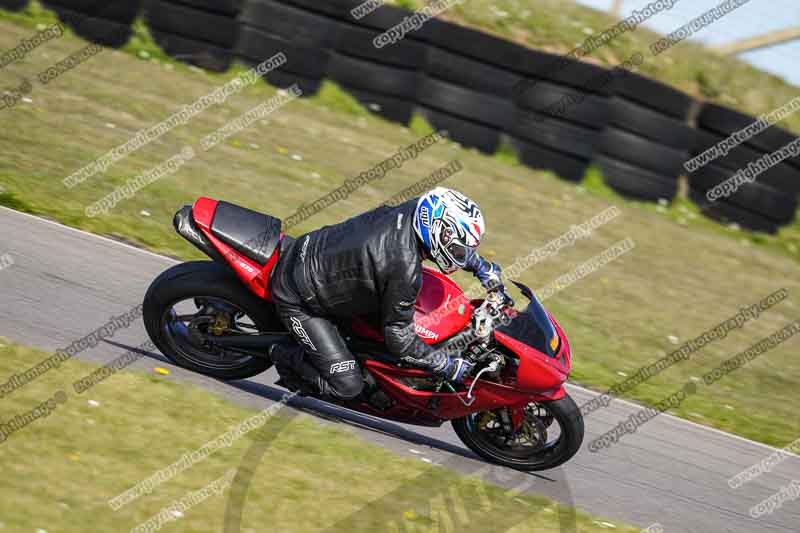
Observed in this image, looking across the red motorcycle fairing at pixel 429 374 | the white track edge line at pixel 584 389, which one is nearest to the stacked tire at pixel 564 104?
the white track edge line at pixel 584 389

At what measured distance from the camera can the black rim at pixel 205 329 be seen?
6.59 metres

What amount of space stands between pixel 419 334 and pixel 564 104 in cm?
802

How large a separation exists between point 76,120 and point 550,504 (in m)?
7.88

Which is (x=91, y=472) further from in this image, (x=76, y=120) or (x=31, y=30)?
(x=31, y=30)

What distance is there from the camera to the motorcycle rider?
5.79 m

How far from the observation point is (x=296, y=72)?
13.5m

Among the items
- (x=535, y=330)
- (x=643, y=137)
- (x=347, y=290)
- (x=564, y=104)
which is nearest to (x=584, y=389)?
(x=535, y=330)

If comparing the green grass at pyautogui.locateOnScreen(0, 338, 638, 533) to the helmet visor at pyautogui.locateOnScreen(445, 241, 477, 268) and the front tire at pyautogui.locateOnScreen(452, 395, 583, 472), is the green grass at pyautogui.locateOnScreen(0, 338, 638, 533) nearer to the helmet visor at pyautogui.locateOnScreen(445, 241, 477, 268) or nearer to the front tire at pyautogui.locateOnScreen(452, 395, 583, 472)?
the front tire at pyautogui.locateOnScreen(452, 395, 583, 472)

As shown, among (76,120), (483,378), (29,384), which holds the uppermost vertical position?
(483,378)

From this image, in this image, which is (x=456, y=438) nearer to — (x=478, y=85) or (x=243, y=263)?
(x=243, y=263)

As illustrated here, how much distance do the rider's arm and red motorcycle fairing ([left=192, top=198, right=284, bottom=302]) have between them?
869mm

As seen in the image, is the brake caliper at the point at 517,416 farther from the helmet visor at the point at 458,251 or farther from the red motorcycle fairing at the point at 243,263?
the red motorcycle fairing at the point at 243,263

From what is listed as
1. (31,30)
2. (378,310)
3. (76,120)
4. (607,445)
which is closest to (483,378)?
(378,310)

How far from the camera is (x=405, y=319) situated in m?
5.90
